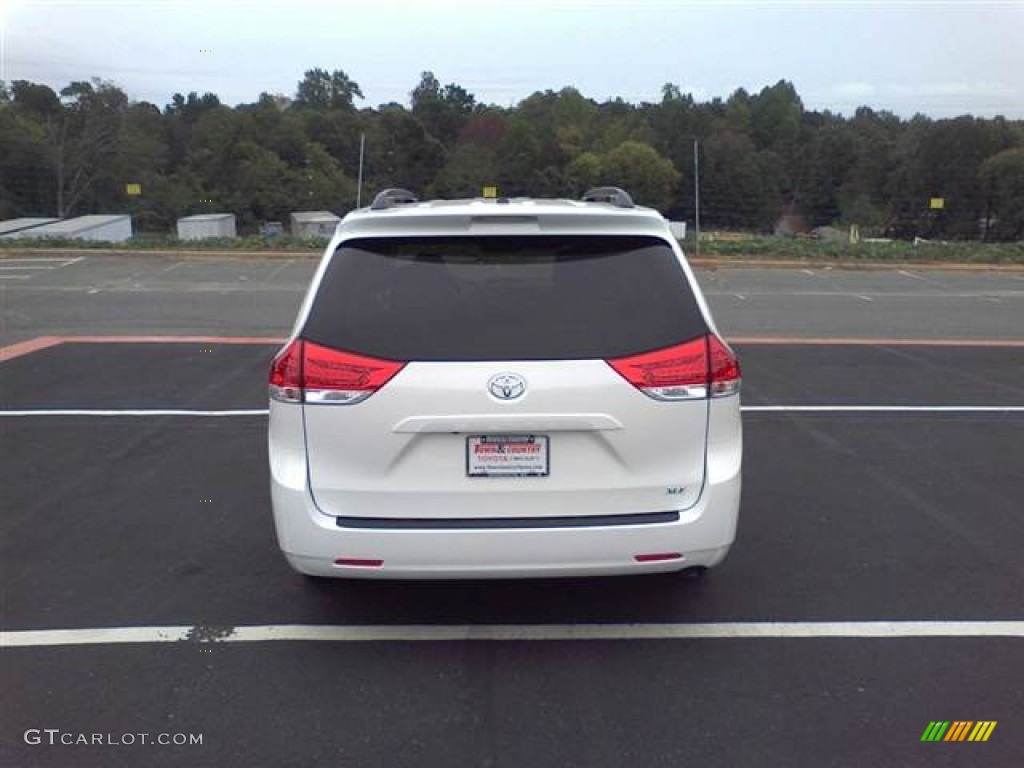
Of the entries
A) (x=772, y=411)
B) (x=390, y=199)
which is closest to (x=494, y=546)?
(x=390, y=199)

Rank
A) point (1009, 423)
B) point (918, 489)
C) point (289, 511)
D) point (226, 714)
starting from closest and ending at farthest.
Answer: point (226, 714) < point (289, 511) < point (918, 489) < point (1009, 423)

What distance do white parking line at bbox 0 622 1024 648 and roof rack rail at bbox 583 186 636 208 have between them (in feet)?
5.98

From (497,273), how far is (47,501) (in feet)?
11.2

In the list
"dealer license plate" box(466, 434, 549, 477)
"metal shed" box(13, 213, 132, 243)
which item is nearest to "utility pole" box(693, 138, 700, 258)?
"metal shed" box(13, 213, 132, 243)

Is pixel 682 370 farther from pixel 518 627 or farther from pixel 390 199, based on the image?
pixel 390 199

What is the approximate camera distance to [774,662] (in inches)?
136

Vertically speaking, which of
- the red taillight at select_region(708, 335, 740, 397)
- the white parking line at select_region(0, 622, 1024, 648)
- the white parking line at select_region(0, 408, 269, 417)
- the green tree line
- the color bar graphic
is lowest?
the color bar graphic

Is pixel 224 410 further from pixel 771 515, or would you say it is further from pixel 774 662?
pixel 774 662

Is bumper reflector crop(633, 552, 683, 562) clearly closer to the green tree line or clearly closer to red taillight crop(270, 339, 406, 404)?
red taillight crop(270, 339, 406, 404)

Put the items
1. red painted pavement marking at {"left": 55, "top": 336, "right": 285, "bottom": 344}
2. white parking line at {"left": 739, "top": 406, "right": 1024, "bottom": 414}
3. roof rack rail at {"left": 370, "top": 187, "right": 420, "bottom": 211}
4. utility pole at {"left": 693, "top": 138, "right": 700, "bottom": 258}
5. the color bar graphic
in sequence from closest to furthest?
the color bar graphic, roof rack rail at {"left": 370, "top": 187, "right": 420, "bottom": 211}, white parking line at {"left": 739, "top": 406, "right": 1024, "bottom": 414}, red painted pavement marking at {"left": 55, "top": 336, "right": 285, "bottom": 344}, utility pole at {"left": 693, "top": 138, "right": 700, "bottom": 258}

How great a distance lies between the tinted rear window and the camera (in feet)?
10.9

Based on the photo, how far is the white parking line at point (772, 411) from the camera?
7.31 m

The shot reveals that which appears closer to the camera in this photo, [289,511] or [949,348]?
[289,511]

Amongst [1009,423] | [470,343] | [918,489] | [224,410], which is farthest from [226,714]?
[1009,423]
